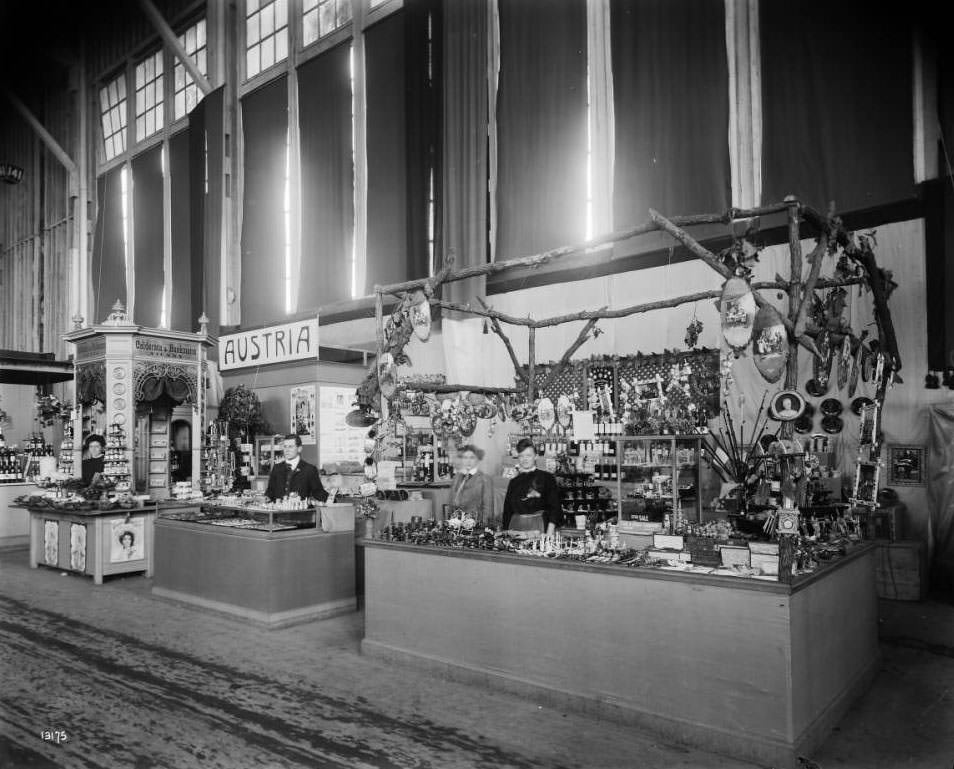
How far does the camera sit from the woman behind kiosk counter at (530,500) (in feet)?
19.0

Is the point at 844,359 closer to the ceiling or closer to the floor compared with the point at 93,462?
closer to the ceiling

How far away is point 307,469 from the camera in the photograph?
22.0 ft

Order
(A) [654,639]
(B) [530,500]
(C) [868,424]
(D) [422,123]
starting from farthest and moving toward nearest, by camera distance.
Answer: (D) [422,123]
(C) [868,424]
(B) [530,500]
(A) [654,639]

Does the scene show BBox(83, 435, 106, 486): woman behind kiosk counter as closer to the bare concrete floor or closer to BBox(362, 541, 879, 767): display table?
the bare concrete floor

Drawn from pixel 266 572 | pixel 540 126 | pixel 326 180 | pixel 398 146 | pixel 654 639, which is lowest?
pixel 266 572

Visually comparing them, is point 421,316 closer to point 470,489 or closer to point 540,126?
point 470,489

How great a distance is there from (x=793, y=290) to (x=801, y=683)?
207 cm

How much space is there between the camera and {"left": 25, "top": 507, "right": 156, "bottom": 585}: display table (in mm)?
7688

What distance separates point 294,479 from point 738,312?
14.2ft

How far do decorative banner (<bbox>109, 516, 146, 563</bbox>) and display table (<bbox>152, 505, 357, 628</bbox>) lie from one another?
60.5 inches

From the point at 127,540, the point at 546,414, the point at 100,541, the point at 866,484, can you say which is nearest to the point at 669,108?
the point at 546,414

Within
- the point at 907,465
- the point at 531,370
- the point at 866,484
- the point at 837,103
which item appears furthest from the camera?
the point at 531,370

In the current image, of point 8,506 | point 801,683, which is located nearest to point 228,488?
point 8,506

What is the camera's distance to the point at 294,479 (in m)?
6.63
